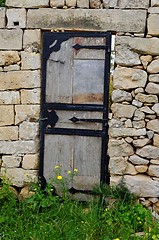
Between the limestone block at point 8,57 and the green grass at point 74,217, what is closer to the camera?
the green grass at point 74,217

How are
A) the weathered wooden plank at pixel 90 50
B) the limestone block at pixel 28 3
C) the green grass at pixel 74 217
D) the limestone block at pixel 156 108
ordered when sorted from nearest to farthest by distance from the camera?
the green grass at pixel 74 217 < the limestone block at pixel 156 108 < the weathered wooden plank at pixel 90 50 < the limestone block at pixel 28 3

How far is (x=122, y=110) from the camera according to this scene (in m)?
4.86

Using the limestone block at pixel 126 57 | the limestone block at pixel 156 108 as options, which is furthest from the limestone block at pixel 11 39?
the limestone block at pixel 156 108

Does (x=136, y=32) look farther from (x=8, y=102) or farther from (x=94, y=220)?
(x=94, y=220)

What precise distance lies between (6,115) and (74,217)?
1590mm

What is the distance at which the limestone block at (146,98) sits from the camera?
480cm

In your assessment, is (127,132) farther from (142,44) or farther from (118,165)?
(142,44)

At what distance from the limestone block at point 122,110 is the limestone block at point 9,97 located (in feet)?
4.10

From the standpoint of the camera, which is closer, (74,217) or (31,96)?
(74,217)

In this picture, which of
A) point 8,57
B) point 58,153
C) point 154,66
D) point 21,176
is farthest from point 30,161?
point 154,66

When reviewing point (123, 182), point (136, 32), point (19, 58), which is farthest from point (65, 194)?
point (136, 32)

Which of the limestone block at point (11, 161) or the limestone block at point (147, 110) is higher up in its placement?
the limestone block at point (147, 110)

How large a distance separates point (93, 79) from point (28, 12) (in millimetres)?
1210

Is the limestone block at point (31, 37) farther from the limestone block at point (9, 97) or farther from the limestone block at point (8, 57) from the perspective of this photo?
the limestone block at point (9, 97)
